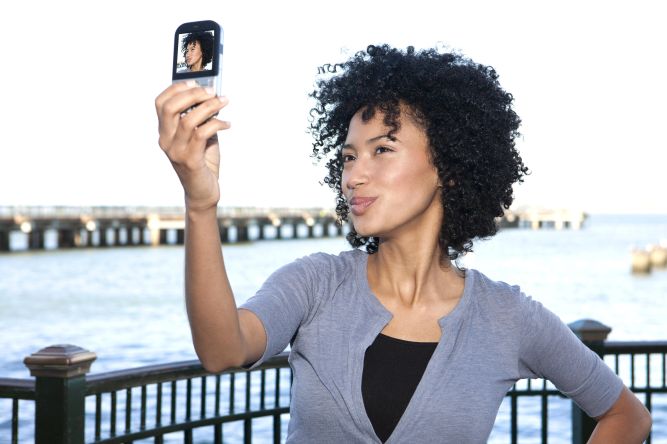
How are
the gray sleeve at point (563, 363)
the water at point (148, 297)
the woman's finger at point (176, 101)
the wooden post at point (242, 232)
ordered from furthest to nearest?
1. the wooden post at point (242, 232)
2. the water at point (148, 297)
3. the gray sleeve at point (563, 363)
4. the woman's finger at point (176, 101)

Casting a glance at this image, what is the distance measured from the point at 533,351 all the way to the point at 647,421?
563 mm

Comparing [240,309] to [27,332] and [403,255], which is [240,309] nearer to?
[403,255]

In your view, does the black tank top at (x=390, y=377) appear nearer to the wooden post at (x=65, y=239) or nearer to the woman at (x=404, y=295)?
the woman at (x=404, y=295)

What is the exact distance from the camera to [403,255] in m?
2.52

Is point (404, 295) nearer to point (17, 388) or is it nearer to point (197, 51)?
point (197, 51)

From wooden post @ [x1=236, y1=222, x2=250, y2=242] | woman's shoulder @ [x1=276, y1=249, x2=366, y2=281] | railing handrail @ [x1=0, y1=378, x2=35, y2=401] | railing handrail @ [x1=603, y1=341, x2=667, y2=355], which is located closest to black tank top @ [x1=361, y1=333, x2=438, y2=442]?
woman's shoulder @ [x1=276, y1=249, x2=366, y2=281]

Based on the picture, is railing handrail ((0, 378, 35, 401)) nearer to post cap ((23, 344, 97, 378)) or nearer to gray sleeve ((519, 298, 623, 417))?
post cap ((23, 344, 97, 378))

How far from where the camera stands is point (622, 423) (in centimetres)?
272

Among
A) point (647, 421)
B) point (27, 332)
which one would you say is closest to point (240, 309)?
point (647, 421)

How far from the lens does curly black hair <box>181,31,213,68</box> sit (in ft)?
5.93

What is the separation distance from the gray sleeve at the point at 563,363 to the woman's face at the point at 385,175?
45 centimetres

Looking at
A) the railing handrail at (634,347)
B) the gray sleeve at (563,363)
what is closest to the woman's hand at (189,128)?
the gray sleeve at (563,363)

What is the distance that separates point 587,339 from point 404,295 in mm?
3372

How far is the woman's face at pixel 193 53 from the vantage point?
5.96ft
